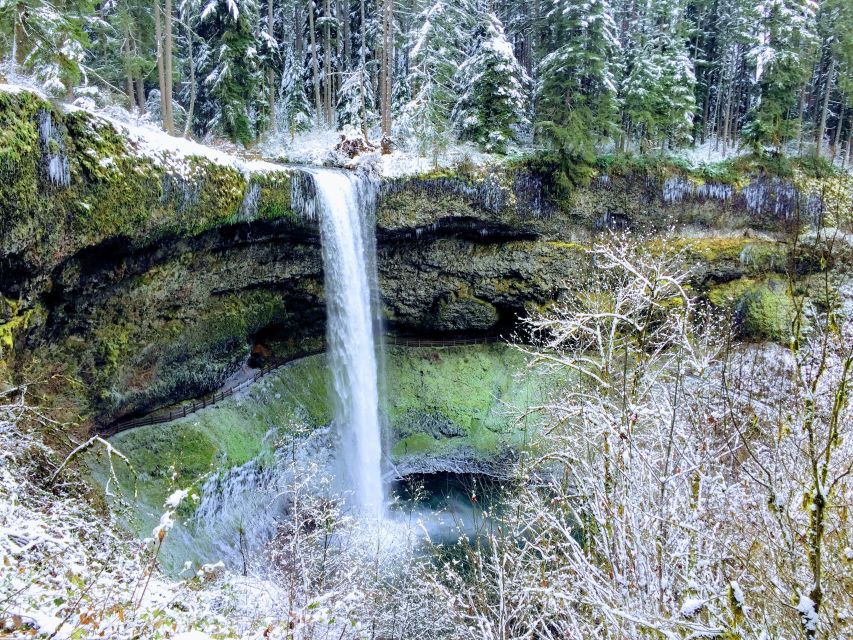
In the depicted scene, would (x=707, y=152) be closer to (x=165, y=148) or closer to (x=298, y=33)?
(x=298, y=33)

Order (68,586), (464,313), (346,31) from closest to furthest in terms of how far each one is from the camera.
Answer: (68,586) → (464,313) → (346,31)

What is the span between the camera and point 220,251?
1427 cm

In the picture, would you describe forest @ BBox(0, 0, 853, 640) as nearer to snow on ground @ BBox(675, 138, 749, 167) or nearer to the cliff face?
the cliff face

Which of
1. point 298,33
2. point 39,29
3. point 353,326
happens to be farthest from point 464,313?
point 298,33

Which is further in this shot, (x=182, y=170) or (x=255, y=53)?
(x=255, y=53)

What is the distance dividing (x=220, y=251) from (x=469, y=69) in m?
13.3

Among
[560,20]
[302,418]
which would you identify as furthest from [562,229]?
[302,418]

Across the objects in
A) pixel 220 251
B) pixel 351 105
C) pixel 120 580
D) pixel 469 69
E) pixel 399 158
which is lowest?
pixel 120 580

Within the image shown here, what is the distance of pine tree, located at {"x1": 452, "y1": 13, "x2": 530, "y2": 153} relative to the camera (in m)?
19.4

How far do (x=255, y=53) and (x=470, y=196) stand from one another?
37.5 ft

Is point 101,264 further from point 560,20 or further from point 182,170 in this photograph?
point 560,20

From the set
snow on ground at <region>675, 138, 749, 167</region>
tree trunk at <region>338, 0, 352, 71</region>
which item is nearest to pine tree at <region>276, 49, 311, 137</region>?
tree trunk at <region>338, 0, 352, 71</region>

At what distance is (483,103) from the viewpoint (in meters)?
19.8

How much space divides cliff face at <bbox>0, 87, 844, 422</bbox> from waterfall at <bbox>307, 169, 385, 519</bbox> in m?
0.95
